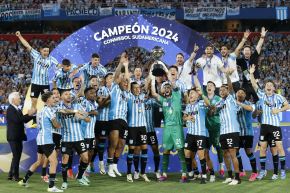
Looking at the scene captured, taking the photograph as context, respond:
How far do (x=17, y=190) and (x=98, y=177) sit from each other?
7.28 ft

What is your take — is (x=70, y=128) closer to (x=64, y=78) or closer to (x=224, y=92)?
(x=64, y=78)

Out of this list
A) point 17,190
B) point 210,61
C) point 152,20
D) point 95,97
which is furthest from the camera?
point 152,20

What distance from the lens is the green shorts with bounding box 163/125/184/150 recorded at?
12273 mm

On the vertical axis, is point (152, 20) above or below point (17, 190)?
above

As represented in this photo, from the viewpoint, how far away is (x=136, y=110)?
1272 centimetres

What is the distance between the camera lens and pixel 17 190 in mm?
11180

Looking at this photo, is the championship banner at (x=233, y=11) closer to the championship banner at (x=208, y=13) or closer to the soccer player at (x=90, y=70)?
the championship banner at (x=208, y=13)

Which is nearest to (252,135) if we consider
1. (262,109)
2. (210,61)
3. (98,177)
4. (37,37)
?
(262,109)

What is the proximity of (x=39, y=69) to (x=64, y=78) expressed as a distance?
787 mm

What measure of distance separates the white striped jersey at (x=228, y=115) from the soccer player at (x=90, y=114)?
237 cm

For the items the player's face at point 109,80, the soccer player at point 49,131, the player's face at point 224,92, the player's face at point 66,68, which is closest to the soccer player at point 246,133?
the player's face at point 224,92

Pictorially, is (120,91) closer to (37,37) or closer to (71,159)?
(71,159)

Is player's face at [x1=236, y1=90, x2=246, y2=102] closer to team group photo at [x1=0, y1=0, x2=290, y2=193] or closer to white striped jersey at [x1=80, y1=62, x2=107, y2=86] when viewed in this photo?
team group photo at [x1=0, y1=0, x2=290, y2=193]

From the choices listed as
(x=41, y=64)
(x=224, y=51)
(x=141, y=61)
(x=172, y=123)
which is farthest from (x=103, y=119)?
(x=141, y=61)
